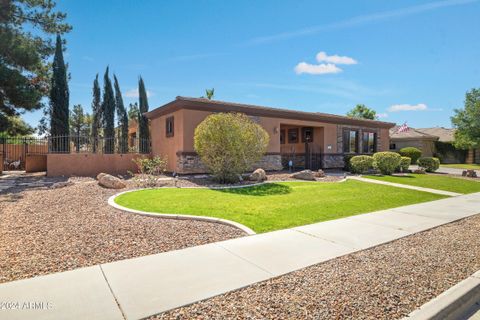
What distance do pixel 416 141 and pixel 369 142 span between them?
15059mm

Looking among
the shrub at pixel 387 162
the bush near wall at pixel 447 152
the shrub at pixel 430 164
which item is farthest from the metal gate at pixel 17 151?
the bush near wall at pixel 447 152

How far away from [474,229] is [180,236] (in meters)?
6.31

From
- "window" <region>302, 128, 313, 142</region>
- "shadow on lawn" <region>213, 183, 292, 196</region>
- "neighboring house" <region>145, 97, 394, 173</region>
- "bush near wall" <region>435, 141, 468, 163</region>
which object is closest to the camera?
"shadow on lawn" <region>213, 183, 292, 196</region>

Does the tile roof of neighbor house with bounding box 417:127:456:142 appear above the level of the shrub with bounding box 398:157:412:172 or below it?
above

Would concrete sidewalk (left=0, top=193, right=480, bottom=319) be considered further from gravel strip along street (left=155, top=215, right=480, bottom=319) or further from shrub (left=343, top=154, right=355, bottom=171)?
shrub (left=343, top=154, right=355, bottom=171)

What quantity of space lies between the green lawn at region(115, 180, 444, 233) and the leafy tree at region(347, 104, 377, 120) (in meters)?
38.7

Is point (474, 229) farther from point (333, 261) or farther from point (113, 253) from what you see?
point (113, 253)

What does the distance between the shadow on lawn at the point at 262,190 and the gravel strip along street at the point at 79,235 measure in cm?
428

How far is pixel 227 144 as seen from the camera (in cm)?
1227

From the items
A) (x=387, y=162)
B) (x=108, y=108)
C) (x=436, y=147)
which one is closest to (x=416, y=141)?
(x=436, y=147)

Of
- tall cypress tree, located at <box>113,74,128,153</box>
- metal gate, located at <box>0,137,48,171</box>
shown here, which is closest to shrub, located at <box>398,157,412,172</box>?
tall cypress tree, located at <box>113,74,128,153</box>

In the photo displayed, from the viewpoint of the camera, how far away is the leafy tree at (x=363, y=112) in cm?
4719

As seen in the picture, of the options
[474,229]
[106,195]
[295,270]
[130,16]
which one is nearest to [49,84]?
[130,16]

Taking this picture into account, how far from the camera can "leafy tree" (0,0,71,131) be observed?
15.1 m
